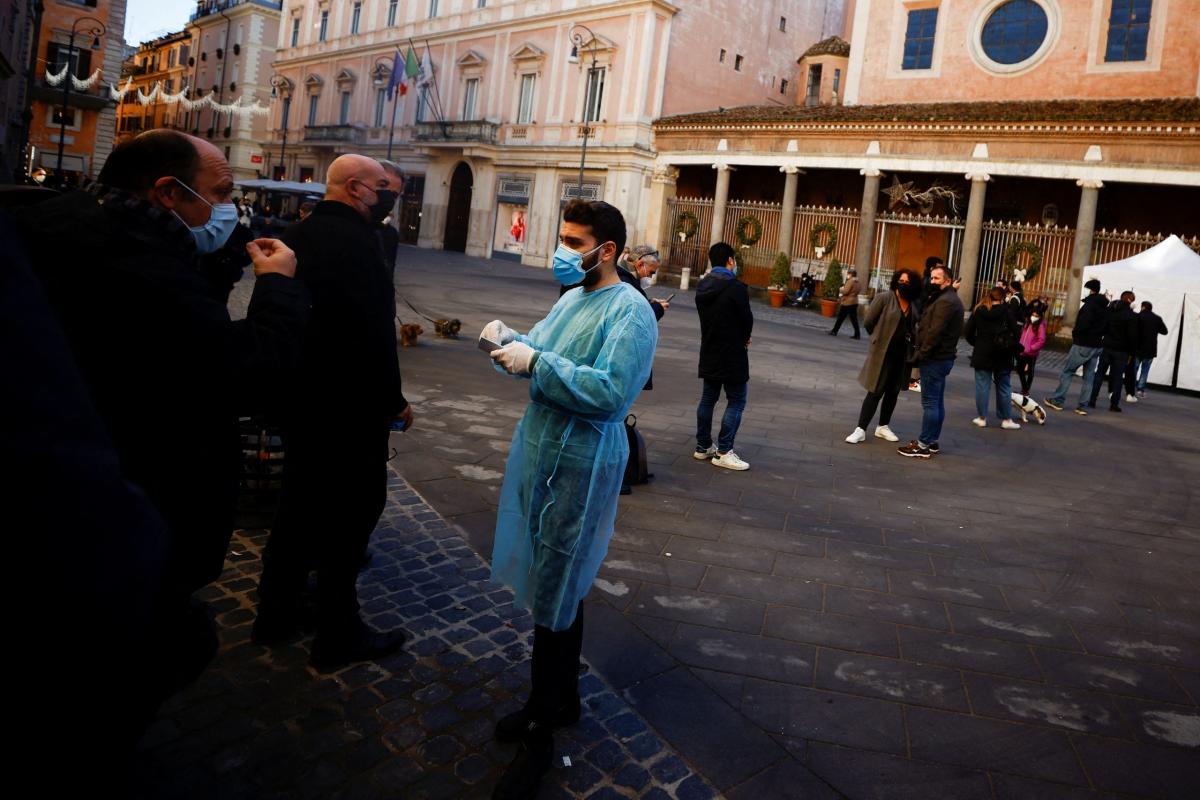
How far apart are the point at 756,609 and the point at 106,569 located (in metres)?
3.59

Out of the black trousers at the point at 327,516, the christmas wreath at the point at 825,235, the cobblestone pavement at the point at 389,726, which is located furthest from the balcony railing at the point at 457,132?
the black trousers at the point at 327,516

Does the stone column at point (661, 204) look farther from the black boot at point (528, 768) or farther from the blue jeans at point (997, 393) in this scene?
the black boot at point (528, 768)

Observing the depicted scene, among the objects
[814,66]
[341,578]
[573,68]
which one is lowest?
[341,578]

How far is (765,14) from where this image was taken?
1382 inches

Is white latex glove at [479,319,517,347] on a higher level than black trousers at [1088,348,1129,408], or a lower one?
lower

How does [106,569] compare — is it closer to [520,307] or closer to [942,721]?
[942,721]

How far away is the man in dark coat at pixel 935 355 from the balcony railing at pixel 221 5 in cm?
5466

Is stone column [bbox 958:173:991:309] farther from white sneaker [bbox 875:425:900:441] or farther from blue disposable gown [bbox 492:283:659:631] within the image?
blue disposable gown [bbox 492:283:659:631]

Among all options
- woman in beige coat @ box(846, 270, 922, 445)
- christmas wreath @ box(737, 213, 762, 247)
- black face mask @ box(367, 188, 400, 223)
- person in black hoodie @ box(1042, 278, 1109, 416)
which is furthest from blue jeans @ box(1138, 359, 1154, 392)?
black face mask @ box(367, 188, 400, 223)

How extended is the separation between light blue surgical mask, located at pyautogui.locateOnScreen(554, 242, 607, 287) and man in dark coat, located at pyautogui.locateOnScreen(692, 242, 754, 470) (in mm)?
3980

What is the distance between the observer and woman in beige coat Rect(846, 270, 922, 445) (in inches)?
321

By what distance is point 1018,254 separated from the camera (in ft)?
73.5

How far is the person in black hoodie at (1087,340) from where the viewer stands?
12031mm

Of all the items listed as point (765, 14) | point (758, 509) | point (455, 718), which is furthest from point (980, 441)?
point (765, 14)
